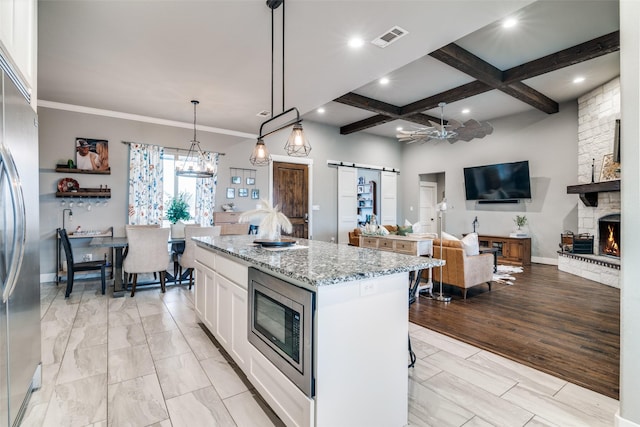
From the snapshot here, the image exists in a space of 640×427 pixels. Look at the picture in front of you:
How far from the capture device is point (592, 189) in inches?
211

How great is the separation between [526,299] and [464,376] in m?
2.56

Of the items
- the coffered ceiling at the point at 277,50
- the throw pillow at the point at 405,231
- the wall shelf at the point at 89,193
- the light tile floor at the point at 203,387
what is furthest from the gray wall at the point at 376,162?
the light tile floor at the point at 203,387

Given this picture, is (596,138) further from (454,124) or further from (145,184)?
(145,184)

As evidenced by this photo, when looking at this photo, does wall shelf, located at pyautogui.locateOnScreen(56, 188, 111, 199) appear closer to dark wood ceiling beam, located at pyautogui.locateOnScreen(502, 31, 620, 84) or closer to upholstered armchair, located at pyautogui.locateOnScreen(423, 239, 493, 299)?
upholstered armchair, located at pyautogui.locateOnScreen(423, 239, 493, 299)

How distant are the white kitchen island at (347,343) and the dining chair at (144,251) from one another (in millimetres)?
2800

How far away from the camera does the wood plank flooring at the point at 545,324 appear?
2.35m

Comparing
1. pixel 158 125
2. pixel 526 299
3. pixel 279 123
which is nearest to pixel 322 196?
pixel 279 123

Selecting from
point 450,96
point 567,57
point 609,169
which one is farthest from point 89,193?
point 609,169

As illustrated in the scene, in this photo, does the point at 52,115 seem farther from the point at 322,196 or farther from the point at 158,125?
the point at 322,196

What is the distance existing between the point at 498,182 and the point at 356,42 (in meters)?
5.88

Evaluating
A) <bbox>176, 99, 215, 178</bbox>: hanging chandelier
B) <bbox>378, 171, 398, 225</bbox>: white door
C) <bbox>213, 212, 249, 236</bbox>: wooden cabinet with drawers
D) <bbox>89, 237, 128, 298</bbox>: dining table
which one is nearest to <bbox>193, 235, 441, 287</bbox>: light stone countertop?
<bbox>176, 99, 215, 178</bbox>: hanging chandelier

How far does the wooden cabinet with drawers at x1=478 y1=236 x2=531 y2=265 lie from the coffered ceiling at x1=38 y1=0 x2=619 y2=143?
3186mm

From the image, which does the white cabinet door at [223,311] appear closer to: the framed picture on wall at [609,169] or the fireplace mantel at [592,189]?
the fireplace mantel at [592,189]

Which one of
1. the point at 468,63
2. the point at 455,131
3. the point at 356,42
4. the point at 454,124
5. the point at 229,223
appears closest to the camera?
the point at 356,42
